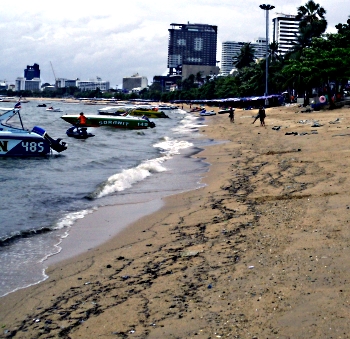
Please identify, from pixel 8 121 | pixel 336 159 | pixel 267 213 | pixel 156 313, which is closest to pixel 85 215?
pixel 267 213

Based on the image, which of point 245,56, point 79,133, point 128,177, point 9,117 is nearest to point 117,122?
point 79,133

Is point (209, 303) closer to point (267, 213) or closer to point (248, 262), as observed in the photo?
point (248, 262)

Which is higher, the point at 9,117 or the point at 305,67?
the point at 305,67

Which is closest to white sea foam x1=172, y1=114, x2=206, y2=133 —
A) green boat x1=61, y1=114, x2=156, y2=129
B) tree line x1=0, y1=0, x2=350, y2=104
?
green boat x1=61, y1=114, x2=156, y2=129

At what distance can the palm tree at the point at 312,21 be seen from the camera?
68.6 meters

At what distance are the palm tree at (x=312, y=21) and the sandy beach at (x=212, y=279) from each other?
62187mm

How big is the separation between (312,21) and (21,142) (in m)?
57.7

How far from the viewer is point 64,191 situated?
13742mm

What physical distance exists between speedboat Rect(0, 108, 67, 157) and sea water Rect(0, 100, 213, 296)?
1.29 feet

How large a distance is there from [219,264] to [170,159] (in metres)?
14.8

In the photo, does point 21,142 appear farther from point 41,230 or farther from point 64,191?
point 41,230

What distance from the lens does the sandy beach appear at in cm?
481

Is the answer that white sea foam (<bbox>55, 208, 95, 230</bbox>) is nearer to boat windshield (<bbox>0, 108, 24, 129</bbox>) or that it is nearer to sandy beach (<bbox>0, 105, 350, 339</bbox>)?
sandy beach (<bbox>0, 105, 350, 339</bbox>)

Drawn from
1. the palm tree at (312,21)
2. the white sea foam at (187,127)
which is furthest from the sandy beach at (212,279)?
the palm tree at (312,21)
